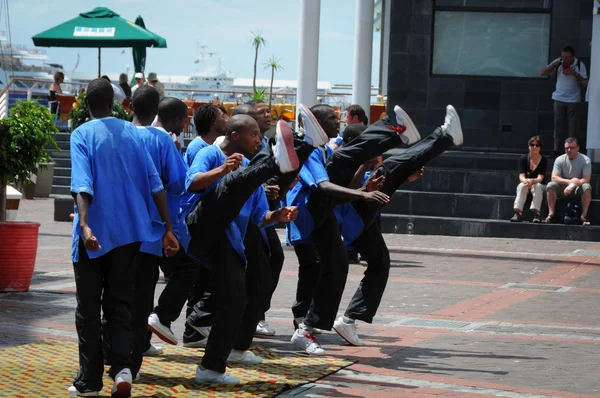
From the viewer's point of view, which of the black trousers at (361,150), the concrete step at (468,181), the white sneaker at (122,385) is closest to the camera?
the white sneaker at (122,385)

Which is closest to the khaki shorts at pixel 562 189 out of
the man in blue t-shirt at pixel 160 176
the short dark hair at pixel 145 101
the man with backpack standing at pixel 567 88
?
the man with backpack standing at pixel 567 88

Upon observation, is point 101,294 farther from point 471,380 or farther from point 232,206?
point 471,380

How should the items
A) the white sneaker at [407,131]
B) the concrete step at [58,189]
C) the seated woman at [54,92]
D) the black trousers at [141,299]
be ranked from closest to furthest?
the black trousers at [141,299], the white sneaker at [407,131], the concrete step at [58,189], the seated woman at [54,92]

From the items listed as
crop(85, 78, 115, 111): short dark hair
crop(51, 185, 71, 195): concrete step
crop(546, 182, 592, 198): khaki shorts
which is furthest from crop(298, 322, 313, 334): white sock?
crop(51, 185, 71, 195): concrete step

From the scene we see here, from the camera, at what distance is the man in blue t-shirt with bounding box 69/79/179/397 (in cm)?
588

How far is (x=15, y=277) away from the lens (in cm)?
1023

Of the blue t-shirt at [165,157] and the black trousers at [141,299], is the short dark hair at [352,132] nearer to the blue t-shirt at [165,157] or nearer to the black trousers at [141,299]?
the blue t-shirt at [165,157]

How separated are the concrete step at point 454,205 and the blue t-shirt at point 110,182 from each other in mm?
12058

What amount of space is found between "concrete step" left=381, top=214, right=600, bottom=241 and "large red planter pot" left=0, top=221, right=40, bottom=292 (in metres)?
8.31

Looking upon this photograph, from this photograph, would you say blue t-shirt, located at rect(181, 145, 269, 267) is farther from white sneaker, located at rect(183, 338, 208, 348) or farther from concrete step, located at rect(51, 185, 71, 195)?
concrete step, located at rect(51, 185, 71, 195)

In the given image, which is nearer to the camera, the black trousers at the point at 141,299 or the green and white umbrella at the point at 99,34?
the black trousers at the point at 141,299

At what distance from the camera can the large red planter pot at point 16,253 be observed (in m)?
10.1

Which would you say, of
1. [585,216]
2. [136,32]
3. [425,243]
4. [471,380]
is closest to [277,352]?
[471,380]

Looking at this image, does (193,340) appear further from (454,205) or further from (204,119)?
(454,205)
